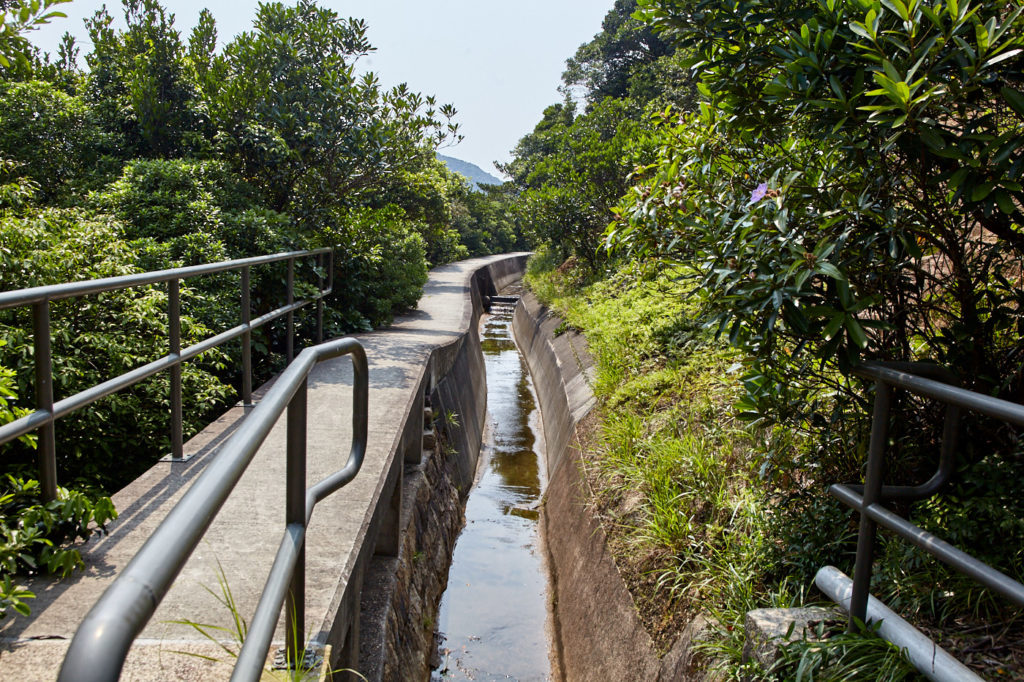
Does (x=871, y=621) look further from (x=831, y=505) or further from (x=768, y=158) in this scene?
(x=768, y=158)

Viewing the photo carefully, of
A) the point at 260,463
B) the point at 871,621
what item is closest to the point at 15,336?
the point at 260,463

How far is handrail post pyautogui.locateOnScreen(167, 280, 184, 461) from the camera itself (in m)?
3.65

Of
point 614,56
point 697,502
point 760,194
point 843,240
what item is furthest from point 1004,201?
point 614,56

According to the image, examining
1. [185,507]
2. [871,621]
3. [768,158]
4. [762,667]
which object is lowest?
[762,667]

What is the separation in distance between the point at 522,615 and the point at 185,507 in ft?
16.9

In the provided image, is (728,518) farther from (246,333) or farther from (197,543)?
(197,543)

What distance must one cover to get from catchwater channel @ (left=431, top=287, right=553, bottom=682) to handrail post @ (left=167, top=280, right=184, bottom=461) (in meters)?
2.25

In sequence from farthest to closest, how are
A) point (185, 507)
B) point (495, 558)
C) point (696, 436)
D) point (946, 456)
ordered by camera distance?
point (495, 558)
point (696, 436)
point (946, 456)
point (185, 507)

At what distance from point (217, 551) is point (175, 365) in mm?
1162

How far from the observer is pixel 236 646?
2.28 m

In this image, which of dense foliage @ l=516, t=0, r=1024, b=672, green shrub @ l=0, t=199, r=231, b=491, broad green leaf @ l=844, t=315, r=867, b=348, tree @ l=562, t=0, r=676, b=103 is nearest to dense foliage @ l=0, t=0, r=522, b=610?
green shrub @ l=0, t=199, r=231, b=491

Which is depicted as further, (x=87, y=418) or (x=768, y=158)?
(x=87, y=418)

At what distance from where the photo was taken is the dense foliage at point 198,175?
4.36 meters

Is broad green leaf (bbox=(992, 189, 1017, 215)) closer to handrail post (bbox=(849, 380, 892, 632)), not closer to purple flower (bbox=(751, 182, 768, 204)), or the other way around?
handrail post (bbox=(849, 380, 892, 632))
